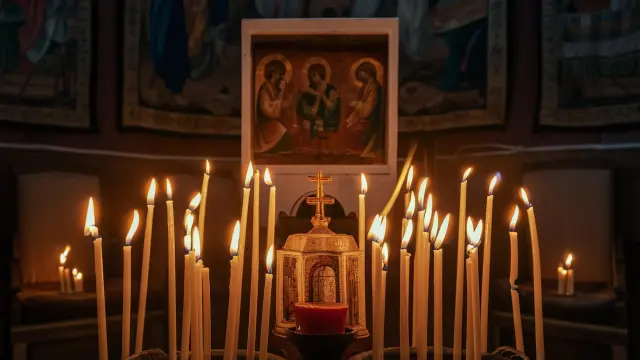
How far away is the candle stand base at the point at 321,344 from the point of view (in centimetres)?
179

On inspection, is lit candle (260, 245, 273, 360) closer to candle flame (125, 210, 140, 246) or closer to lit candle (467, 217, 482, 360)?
candle flame (125, 210, 140, 246)

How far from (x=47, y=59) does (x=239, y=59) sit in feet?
2.25

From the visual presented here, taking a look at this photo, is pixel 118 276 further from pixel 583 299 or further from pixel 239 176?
pixel 583 299

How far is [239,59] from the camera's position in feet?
8.43

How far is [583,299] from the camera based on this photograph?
7.93ft

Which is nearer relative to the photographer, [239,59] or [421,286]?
[421,286]

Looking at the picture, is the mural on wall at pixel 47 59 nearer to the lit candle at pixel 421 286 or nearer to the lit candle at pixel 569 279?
the lit candle at pixel 421 286

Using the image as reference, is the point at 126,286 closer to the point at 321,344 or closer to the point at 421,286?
the point at 321,344

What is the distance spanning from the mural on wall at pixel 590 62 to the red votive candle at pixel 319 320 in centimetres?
116

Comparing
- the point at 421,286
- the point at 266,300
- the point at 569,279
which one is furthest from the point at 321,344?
the point at 569,279

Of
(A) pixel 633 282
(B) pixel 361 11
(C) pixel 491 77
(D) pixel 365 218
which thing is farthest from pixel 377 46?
(A) pixel 633 282

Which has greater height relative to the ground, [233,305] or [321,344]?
[233,305]

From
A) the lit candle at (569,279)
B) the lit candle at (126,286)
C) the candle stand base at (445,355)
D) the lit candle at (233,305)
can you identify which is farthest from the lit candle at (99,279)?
the lit candle at (569,279)

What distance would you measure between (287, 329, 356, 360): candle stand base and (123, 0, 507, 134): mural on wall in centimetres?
100
